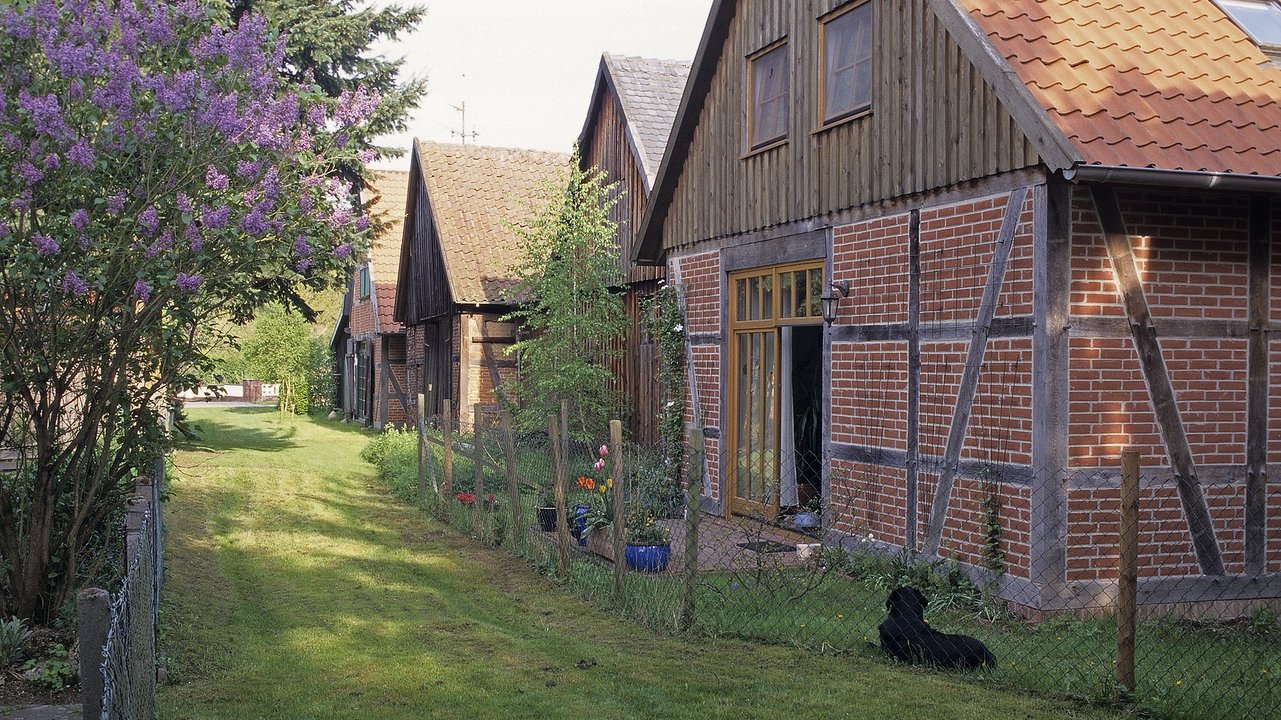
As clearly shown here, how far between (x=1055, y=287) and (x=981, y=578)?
2.21m

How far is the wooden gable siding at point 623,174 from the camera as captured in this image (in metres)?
18.6

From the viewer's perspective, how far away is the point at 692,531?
7.96 meters

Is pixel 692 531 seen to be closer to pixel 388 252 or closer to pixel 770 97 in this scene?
pixel 770 97

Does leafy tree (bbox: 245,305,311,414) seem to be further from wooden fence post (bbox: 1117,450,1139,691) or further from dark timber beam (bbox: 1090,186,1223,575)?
wooden fence post (bbox: 1117,450,1139,691)

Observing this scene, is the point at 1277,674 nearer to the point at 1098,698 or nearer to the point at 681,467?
the point at 1098,698

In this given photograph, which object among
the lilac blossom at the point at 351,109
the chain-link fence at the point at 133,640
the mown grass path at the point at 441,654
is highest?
the lilac blossom at the point at 351,109

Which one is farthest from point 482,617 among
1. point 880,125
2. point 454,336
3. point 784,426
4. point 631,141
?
point 454,336

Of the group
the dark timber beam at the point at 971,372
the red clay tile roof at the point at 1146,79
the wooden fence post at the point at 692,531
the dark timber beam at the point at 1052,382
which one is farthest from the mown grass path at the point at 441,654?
the red clay tile roof at the point at 1146,79

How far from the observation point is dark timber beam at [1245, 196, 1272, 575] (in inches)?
341

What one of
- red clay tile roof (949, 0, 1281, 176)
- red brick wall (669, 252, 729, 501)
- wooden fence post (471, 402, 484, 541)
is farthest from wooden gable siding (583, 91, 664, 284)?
Result: red clay tile roof (949, 0, 1281, 176)

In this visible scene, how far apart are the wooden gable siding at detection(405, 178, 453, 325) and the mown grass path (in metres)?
11.6

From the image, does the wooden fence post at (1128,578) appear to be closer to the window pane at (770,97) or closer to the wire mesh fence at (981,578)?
the wire mesh fence at (981,578)

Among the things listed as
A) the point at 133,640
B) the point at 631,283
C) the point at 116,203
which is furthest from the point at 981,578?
the point at 631,283

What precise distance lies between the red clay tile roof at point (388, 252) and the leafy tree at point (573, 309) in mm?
14243
